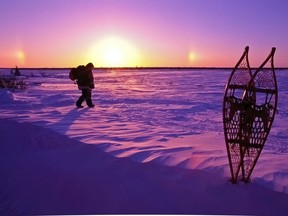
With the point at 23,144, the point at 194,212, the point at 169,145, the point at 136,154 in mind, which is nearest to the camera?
the point at 194,212

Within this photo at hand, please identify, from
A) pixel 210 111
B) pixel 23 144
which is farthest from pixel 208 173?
pixel 210 111

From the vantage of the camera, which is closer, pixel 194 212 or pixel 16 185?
pixel 194 212

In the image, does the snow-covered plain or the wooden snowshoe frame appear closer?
the wooden snowshoe frame

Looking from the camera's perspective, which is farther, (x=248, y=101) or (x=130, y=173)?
(x=130, y=173)

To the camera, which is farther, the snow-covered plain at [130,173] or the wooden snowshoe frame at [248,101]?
the snow-covered plain at [130,173]

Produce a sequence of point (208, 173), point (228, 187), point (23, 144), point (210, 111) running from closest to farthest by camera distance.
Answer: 1. point (228, 187)
2. point (208, 173)
3. point (23, 144)
4. point (210, 111)

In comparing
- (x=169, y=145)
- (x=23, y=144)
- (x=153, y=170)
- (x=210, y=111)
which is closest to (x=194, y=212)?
(x=153, y=170)

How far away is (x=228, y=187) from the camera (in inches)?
164

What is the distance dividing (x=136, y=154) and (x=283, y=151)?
2567 millimetres

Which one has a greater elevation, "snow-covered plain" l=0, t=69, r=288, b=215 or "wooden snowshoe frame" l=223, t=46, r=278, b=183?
"wooden snowshoe frame" l=223, t=46, r=278, b=183

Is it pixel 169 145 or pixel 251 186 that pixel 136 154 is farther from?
pixel 251 186

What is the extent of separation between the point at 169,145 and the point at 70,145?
165cm

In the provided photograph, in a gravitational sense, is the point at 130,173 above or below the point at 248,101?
below

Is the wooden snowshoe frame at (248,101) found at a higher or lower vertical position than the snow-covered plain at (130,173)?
higher
